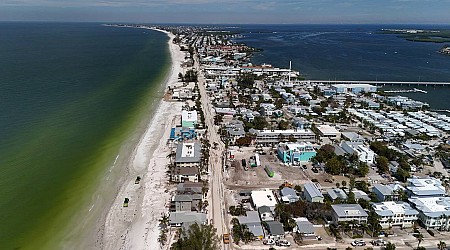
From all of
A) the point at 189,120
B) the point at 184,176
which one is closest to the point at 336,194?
the point at 184,176

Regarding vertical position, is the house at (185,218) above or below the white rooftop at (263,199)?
below

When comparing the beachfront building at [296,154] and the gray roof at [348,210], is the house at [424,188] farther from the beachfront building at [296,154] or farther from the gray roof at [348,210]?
the beachfront building at [296,154]

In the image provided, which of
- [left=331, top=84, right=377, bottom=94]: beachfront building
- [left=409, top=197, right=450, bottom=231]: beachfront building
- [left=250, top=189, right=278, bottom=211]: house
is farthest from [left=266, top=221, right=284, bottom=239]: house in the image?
[left=331, top=84, right=377, bottom=94]: beachfront building

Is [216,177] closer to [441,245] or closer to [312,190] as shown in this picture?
[312,190]

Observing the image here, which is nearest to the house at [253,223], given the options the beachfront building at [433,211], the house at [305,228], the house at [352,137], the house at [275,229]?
the house at [275,229]

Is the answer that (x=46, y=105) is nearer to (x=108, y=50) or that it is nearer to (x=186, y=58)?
(x=186, y=58)

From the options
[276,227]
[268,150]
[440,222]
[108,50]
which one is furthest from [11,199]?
[108,50]
